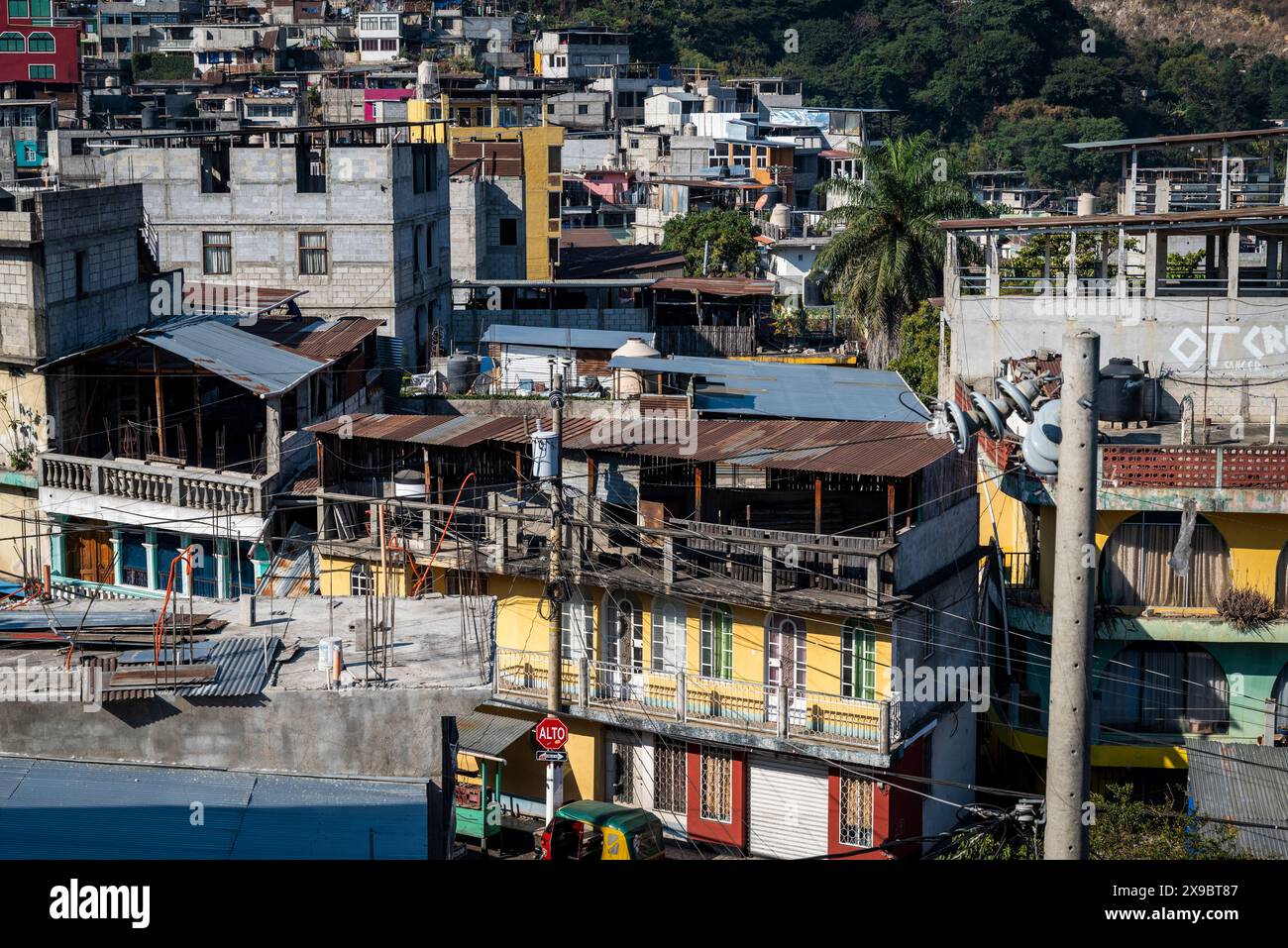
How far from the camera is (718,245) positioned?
68125mm

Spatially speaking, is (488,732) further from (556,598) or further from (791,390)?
(791,390)

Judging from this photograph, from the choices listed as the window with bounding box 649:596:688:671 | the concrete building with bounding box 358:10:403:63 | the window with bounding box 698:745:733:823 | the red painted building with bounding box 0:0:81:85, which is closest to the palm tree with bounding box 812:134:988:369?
the window with bounding box 649:596:688:671

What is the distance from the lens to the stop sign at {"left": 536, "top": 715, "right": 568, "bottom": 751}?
22.0 metres

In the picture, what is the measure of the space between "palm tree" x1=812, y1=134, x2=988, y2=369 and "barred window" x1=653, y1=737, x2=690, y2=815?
23677 millimetres

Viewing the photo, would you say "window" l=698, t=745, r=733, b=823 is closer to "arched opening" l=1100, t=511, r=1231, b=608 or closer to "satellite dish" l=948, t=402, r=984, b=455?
"arched opening" l=1100, t=511, r=1231, b=608

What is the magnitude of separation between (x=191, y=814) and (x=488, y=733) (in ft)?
41.4

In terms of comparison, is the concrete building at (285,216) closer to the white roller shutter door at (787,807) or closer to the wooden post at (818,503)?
the wooden post at (818,503)

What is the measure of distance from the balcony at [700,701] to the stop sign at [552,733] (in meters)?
2.30

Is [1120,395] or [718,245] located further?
[718,245]

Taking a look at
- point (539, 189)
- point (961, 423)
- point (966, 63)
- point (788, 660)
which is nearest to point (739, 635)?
point (788, 660)

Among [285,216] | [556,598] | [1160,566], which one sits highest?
[285,216]

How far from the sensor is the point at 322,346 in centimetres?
3338
